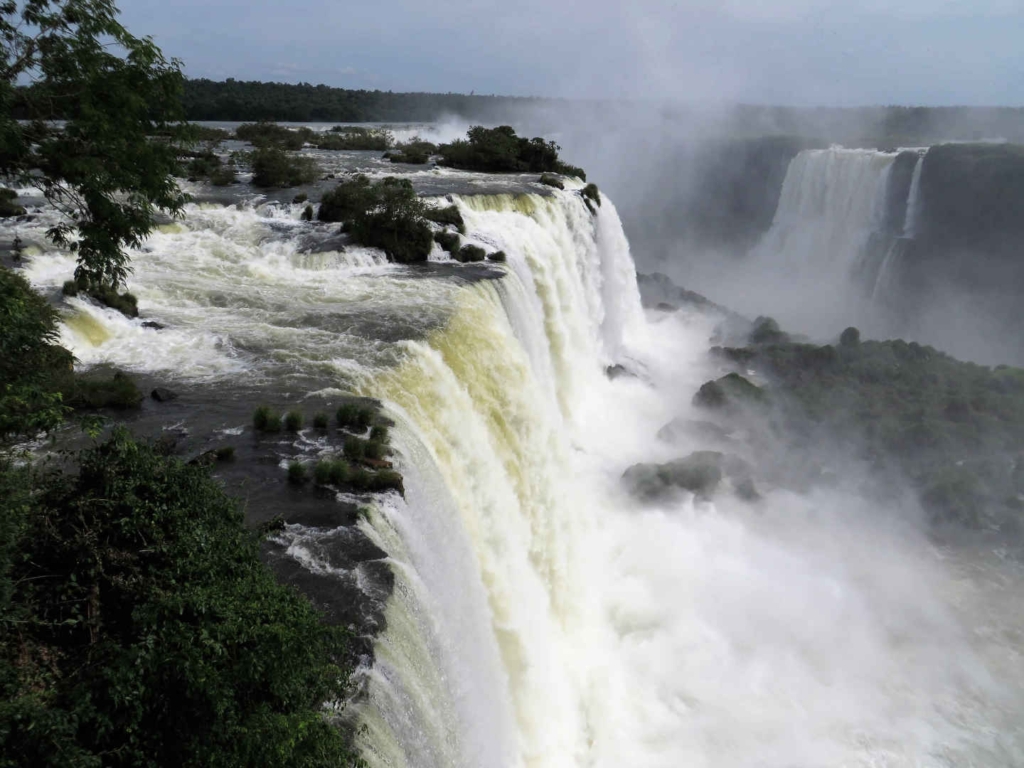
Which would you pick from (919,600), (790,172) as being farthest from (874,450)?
(790,172)

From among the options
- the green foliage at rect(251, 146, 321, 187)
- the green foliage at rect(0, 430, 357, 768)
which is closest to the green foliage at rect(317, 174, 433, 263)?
the green foliage at rect(251, 146, 321, 187)

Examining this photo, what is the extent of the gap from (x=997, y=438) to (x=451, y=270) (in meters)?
17.7

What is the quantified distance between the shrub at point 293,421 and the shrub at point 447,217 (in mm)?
9937

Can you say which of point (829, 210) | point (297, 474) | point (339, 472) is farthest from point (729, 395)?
point (829, 210)

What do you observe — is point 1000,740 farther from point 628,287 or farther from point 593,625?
point 628,287

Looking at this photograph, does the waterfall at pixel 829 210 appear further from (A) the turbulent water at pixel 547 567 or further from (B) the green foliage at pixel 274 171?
(B) the green foliage at pixel 274 171

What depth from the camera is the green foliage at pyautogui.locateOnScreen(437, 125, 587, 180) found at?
3055cm

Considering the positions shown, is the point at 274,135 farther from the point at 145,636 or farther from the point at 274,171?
the point at 145,636

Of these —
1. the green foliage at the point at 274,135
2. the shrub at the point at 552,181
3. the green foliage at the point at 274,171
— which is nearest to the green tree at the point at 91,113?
the green foliage at the point at 274,171

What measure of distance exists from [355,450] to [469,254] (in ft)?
32.5

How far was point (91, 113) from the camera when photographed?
582 centimetres

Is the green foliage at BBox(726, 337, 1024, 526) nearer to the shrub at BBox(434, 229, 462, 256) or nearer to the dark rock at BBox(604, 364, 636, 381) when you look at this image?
the dark rock at BBox(604, 364, 636, 381)

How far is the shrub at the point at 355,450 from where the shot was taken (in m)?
8.05

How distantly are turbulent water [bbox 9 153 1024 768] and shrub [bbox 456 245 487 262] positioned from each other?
2.19 ft
